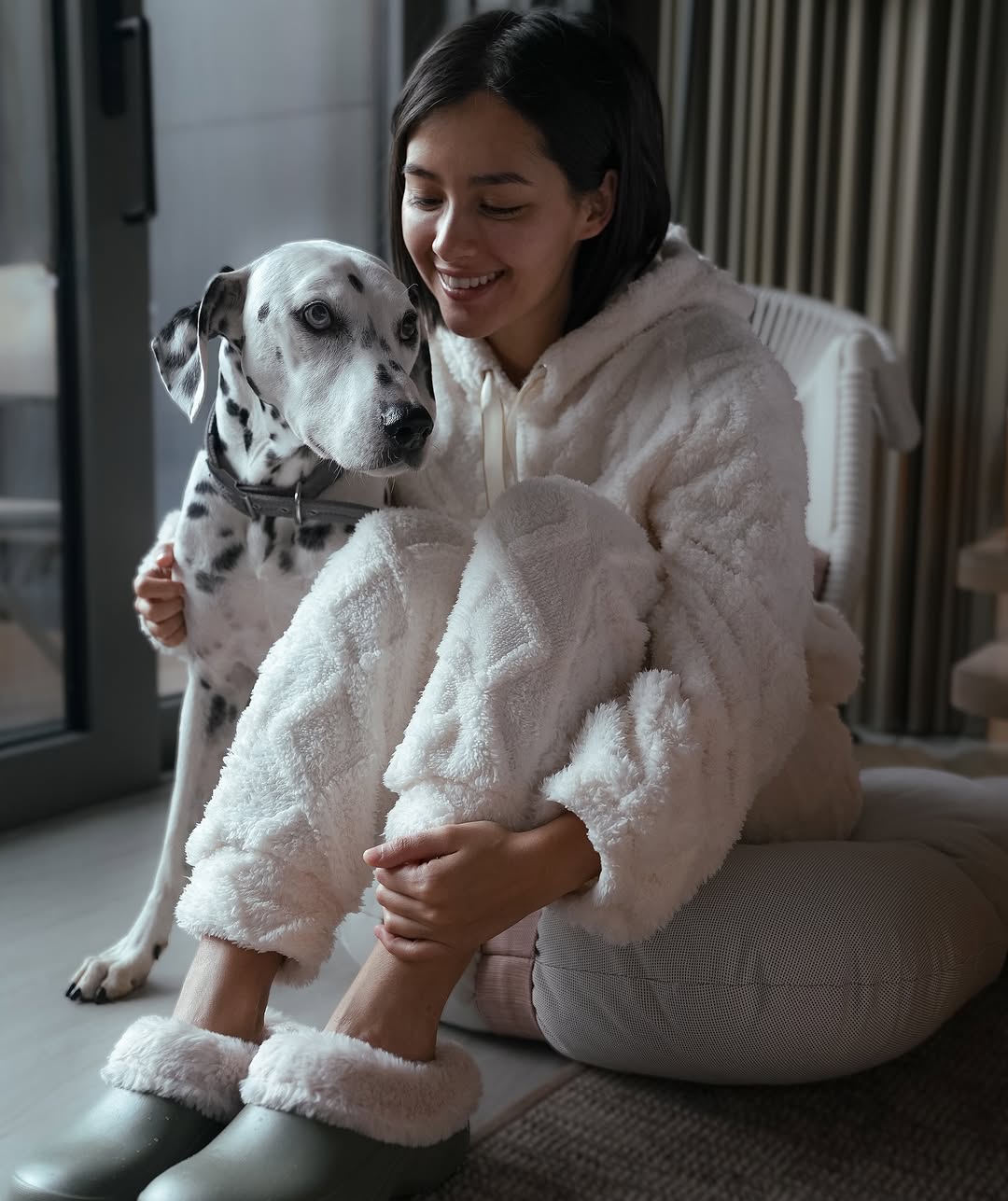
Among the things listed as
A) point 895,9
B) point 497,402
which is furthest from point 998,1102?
point 895,9

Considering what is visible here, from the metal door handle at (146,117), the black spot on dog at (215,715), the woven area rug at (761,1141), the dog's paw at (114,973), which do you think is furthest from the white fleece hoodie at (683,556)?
the metal door handle at (146,117)

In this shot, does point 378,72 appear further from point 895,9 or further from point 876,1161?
point 876,1161

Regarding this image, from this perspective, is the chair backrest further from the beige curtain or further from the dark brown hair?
the dark brown hair

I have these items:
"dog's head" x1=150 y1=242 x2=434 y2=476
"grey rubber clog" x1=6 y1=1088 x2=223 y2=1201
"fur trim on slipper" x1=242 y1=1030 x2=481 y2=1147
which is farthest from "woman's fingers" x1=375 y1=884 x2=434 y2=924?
"dog's head" x1=150 y1=242 x2=434 y2=476

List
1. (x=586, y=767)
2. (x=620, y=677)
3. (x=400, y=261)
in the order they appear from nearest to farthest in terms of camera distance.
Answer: (x=586, y=767), (x=620, y=677), (x=400, y=261)

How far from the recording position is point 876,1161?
3.62 ft

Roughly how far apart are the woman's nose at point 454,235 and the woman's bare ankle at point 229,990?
2.40ft

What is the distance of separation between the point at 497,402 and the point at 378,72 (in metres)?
1.49

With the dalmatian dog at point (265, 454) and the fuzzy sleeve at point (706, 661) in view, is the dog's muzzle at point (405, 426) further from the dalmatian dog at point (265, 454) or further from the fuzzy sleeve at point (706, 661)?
the fuzzy sleeve at point (706, 661)

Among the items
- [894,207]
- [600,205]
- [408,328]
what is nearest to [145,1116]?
[408,328]

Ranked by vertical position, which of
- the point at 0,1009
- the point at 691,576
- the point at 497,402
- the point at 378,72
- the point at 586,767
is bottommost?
the point at 0,1009

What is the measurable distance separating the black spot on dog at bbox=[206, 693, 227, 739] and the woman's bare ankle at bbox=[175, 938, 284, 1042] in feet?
1.40

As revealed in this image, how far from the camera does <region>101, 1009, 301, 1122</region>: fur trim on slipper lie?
37.7 inches

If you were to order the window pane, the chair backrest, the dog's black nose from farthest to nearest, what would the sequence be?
the chair backrest
the window pane
the dog's black nose
